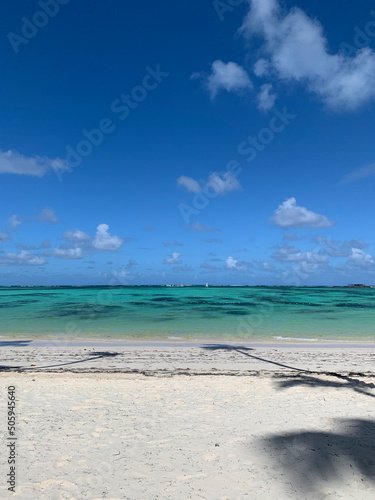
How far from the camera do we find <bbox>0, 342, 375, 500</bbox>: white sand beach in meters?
4.76

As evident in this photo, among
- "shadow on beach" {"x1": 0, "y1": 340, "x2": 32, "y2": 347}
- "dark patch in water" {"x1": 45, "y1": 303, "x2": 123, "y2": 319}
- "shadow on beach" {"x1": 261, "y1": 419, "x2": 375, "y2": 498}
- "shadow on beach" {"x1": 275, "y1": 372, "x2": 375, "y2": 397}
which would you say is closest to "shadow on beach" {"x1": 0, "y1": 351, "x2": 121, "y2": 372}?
"shadow on beach" {"x1": 0, "y1": 340, "x2": 32, "y2": 347}

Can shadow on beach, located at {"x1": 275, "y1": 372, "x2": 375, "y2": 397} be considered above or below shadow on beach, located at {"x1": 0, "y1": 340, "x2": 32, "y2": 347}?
above

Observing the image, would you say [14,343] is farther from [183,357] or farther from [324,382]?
[324,382]

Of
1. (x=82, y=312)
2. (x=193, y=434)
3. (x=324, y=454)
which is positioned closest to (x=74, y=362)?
(x=193, y=434)

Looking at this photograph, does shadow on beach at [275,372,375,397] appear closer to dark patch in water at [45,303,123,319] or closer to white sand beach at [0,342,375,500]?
white sand beach at [0,342,375,500]

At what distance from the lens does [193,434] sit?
21.0 feet

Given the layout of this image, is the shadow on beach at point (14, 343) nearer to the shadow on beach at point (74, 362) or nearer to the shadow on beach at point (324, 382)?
the shadow on beach at point (74, 362)

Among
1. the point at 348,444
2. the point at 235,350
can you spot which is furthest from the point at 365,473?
the point at 235,350

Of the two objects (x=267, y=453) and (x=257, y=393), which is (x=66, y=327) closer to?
(x=257, y=393)

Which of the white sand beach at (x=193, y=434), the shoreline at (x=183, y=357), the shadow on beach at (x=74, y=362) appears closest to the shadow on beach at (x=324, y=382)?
the white sand beach at (x=193, y=434)

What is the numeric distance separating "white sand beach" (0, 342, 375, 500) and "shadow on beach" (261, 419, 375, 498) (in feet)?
0.06

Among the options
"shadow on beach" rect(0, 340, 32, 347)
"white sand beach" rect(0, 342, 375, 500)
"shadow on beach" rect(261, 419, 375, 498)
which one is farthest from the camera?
"shadow on beach" rect(0, 340, 32, 347)

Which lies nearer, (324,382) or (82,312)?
(324,382)

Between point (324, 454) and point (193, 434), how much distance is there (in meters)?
2.34
